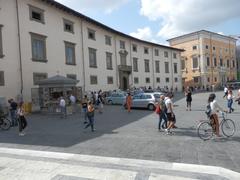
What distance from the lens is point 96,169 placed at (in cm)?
704

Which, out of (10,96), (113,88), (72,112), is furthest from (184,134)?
(113,88)

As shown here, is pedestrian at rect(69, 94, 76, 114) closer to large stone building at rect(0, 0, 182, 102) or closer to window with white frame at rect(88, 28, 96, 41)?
large stone building at rect(0, 0, 182, 102)

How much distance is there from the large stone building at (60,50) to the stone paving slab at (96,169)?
15.3 metres

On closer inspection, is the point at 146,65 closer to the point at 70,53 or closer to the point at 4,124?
the point at 70,53

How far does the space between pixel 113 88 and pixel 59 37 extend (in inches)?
493

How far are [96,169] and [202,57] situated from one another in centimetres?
6047

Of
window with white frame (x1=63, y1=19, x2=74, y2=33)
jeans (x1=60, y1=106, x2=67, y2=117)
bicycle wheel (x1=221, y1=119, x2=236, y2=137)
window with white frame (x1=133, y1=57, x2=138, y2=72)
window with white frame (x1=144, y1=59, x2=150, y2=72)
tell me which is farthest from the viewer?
window with white frame (x1=144, y1=59, x2=150, y2=72)

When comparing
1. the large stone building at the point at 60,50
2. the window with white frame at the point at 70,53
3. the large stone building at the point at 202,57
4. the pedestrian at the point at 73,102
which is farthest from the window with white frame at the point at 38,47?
the large stone building at the point at 202,57

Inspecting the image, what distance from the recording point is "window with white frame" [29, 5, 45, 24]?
24.8m

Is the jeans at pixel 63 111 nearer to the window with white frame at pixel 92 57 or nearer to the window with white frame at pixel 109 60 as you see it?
the window with white frame at pixel 92 57

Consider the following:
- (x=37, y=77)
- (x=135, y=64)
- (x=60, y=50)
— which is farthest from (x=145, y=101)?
(x=135, y=64)

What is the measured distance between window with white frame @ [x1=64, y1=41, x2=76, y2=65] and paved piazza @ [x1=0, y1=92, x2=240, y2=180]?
60.8 ft

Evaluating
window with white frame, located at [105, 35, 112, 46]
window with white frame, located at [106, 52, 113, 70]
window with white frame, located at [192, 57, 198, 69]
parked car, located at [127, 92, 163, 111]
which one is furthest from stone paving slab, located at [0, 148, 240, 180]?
window with white frame, located at [192, 57, 198, 69]

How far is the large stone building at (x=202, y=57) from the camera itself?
6388 cm
